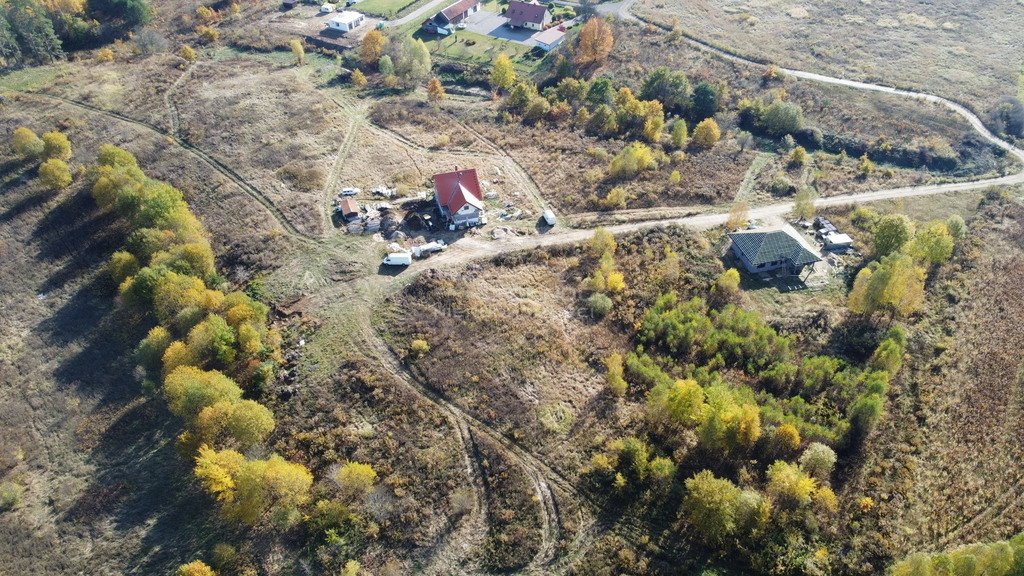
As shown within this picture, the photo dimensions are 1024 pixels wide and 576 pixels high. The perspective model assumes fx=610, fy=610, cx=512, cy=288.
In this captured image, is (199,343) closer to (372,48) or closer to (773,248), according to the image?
(773,248)

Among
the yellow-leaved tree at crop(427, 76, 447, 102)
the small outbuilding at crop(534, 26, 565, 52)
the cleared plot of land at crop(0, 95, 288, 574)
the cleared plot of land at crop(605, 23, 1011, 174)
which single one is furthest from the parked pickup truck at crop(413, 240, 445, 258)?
the small outbuilding at crop(534, 26, 565, 52)

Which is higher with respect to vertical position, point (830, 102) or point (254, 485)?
point (830, 102)

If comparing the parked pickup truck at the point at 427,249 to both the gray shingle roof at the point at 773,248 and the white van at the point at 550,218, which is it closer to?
the white van at the point at 550,218

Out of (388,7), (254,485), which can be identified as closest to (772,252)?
(254,485)

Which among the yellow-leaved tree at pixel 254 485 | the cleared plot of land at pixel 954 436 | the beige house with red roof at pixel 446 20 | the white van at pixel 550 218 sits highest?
the beige house with red roof at pixel 446 20

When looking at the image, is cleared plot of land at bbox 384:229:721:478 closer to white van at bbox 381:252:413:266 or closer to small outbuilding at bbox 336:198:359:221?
white van at bbox 381:252:413:266

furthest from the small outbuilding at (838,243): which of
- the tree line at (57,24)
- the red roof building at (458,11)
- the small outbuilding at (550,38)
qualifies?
the tree line at (57,24)
